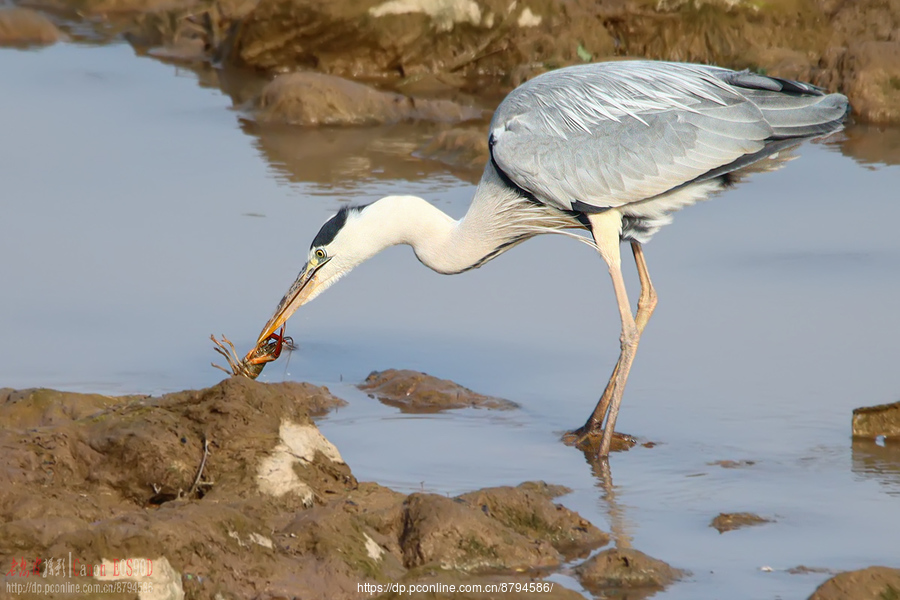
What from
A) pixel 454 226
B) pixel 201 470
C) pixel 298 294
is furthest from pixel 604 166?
pixel 201 470

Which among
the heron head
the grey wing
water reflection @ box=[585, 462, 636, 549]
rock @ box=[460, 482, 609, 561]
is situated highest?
the grey wing

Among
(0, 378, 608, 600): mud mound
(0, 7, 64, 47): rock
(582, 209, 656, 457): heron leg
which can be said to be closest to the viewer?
(0, 378, 608, 600): mud mound

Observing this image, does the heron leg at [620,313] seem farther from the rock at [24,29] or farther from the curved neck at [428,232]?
the rock at [24,29]

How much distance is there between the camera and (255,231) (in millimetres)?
9828

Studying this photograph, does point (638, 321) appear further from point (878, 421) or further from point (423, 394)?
point (878, 421)

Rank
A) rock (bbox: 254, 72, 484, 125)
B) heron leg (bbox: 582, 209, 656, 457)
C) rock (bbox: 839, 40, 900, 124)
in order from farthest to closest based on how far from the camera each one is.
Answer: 1. rock (bbox: 254, 72, 484, 125)
2. rock (bbox: 839, 40, 900, 124)
3. heron leg (bbox: 582, 209, 656, 457)

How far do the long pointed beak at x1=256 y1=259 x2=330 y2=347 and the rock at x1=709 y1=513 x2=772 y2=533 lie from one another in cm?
274

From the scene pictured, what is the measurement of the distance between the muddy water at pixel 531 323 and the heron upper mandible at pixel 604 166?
582 millimetres

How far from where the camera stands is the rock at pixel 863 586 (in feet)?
14.4

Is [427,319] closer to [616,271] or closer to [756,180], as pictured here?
[616,271]

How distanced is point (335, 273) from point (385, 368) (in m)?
0.69

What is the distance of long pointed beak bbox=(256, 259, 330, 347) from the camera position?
288 inches

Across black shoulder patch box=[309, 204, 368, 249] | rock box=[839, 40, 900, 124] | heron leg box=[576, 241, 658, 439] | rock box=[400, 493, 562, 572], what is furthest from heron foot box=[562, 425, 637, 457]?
rock box=[839, 40, 900, 124]

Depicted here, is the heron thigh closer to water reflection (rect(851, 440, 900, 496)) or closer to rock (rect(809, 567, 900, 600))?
water reflection (rect(851, 440, 900, 496))
